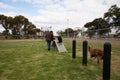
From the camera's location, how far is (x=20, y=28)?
70.6 m

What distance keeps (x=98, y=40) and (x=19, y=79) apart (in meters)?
11.7

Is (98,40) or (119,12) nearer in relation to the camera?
(98,40)

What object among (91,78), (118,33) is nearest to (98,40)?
(118,33)

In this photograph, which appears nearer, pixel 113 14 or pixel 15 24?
pixel 113 14

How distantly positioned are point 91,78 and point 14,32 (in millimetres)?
65242

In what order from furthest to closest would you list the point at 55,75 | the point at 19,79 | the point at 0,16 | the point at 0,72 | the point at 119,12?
the point at 0,16, the point at 119,12, the point at 0,72, the point at 55,75, the point at 19,79

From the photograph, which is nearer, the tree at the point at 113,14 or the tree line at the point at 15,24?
the tree at the point at 113,14

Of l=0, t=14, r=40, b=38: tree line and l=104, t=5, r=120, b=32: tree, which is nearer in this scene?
l=104, t=5, r=120, b=32: tree

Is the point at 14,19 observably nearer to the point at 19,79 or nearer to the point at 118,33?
the point at 118,33

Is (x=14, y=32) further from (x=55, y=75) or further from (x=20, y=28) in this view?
(x=55, y=75)

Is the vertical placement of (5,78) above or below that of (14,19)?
below

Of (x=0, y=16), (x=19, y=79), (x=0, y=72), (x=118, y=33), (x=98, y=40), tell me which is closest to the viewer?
(x=19, y=79)

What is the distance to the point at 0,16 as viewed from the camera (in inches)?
2635

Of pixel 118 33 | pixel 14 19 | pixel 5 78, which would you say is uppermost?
pixel 14 19
